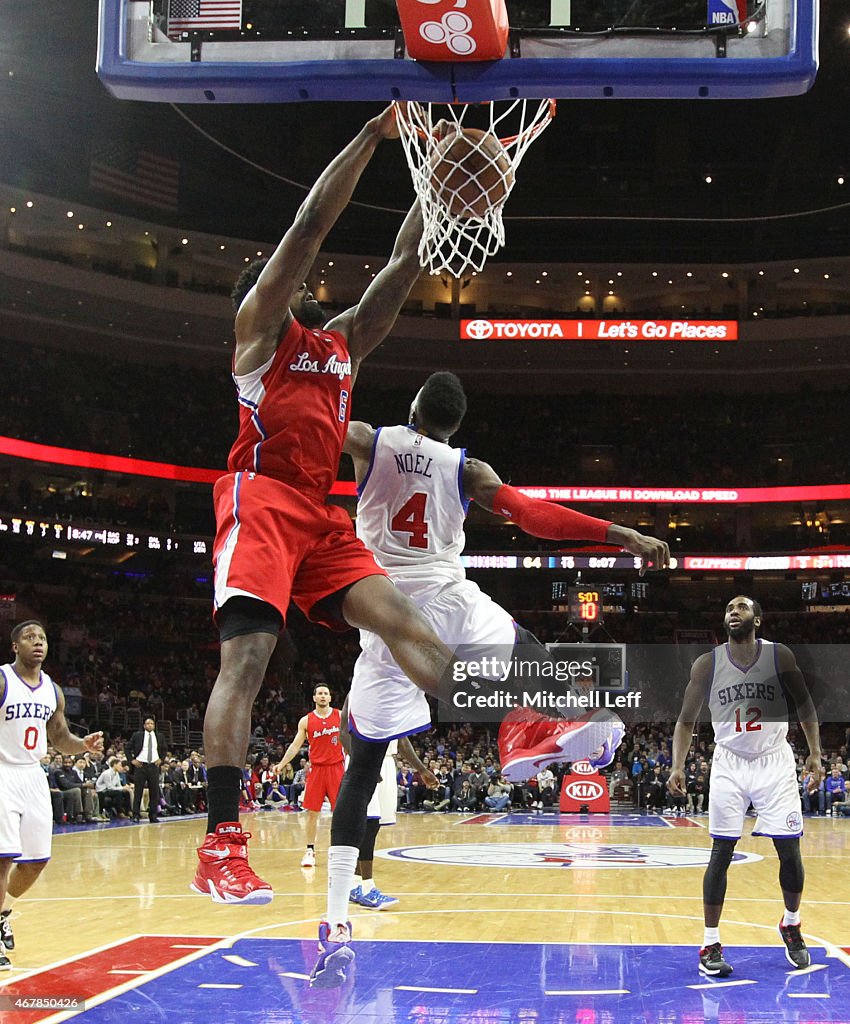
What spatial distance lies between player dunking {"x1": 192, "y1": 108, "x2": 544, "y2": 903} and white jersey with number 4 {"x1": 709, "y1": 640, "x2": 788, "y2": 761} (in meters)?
3.52

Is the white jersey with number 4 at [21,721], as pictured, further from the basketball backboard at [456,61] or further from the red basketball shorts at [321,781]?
the red basketball shorts at [321,781]

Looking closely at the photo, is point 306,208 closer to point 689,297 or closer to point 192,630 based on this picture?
point 192,630

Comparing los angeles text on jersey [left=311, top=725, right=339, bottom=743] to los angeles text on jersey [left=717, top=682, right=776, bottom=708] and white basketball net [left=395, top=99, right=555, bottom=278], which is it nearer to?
los angeles text on jersey [left=717, top=682, right=776, bottom=708]

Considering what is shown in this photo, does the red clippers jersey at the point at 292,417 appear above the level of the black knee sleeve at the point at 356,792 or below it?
above

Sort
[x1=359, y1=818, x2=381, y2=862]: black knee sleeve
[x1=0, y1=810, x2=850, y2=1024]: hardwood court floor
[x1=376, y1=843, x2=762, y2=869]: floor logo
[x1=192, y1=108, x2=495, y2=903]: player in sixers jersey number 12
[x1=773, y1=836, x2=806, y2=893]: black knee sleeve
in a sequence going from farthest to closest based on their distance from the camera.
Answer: [x1=376, y1=843, x2=762, y2=869]: floor logo, [x1=359, y1=818, x2=381, y2=862]: black knee sleeve, [x1=0, y1=810, x2=850, y2=1024]: hardwood court floor, [x1=773, y1=836, x2=806, y2=893]: black knee sleeve, [x1=192, y1=108, x2=495, y2=903]: player in sixers jersey number 12

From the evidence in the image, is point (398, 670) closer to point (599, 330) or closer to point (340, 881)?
point (340, 881)

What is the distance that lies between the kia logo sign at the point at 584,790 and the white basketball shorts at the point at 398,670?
54.0ft

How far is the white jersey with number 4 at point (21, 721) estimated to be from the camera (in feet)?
22.1

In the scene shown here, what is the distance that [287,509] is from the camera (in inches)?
158

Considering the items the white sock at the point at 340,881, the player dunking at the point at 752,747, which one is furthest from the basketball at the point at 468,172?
the player dunking at the point at 752,747

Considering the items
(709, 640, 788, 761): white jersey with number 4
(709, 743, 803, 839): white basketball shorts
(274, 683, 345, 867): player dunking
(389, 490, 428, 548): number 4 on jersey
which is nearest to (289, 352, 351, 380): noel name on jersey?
(389, 490, 428, 548): number 4 on jersey

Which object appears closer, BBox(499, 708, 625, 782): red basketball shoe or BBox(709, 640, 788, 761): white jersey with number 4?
BBox(499, 708, 625, 782): red basketball shoe

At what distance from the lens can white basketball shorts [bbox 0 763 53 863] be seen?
21.5 feet

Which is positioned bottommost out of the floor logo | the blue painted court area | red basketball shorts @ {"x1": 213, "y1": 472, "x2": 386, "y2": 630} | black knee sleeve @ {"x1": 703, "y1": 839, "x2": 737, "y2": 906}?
the floor logo
